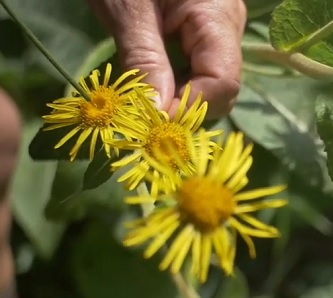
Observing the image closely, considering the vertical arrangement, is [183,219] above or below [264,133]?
above

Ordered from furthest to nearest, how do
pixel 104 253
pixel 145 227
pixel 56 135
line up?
pixel 104 253, pixel 56 135, pixel 145 227

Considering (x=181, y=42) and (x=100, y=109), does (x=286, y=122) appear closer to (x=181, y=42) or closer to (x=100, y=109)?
(x=181, y=42)

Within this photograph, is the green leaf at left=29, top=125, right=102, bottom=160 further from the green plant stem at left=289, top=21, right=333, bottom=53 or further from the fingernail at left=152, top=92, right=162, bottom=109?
the green plant stem at left=289, top=21, right=333, bottom=53

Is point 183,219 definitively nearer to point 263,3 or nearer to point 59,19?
point 263,3

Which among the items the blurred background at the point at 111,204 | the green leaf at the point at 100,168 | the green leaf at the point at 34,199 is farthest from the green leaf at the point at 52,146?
the green leaf at the point at 34,199

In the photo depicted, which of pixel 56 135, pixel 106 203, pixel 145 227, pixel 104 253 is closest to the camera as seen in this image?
pixel 145 227

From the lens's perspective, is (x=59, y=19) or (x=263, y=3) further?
(x=59, y=19)

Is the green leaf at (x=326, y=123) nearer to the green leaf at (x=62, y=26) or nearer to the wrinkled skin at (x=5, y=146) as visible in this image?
the wrinkled skin at (x=5, y=146)

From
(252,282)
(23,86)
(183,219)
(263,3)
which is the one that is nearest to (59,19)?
(23,86)
